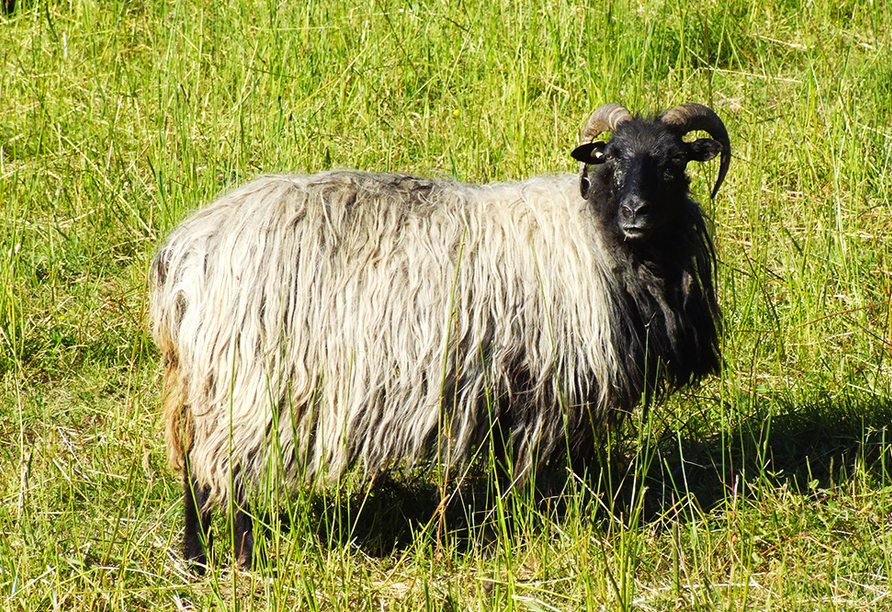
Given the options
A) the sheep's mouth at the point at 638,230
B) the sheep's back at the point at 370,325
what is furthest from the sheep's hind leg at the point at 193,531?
the sheep's mouth at the point at 638,230

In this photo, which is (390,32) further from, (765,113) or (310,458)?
(310,458)

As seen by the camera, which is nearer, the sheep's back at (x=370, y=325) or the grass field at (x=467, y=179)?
the grass field at (x=467, y=179)

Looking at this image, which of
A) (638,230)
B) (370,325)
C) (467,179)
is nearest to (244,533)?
(370,325)

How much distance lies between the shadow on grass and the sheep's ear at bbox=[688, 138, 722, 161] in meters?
1.06

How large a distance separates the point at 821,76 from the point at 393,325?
4.39 m

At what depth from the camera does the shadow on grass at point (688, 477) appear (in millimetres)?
3807

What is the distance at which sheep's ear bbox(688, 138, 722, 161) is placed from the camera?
3.72 meters

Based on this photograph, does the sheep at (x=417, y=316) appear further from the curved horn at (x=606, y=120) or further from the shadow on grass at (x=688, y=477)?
the shadow on grass at (x=688, y=477)

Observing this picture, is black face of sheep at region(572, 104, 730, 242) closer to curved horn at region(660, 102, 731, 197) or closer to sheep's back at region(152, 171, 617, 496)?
curved horn at region(660, 102, 731, 197)

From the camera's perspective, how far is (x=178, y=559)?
11.6 ft

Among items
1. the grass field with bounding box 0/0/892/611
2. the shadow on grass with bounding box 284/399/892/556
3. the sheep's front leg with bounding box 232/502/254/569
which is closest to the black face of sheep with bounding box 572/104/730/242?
the grass field with bounding box 0/0/892/611

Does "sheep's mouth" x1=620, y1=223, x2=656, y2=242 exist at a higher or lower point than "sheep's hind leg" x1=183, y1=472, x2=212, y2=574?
higher

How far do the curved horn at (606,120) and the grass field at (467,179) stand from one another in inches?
23.8

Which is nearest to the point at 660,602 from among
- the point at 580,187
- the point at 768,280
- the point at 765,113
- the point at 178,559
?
the point at 580,187
